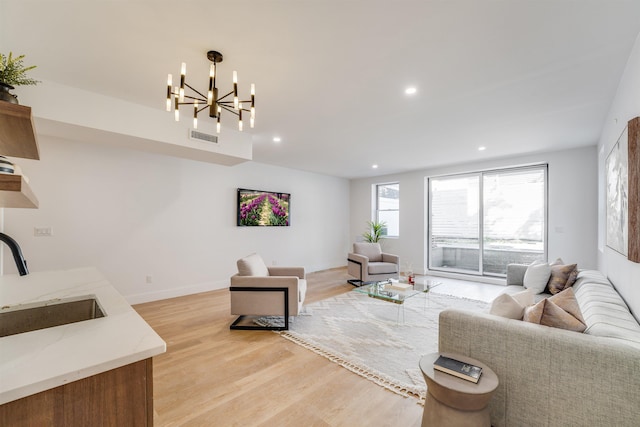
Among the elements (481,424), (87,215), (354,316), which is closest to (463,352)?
(481,424)

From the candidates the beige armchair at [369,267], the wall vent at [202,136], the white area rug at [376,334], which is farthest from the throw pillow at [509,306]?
the wall vent at [202,136]

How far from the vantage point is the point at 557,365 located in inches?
58.2

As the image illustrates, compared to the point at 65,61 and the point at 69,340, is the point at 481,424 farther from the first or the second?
the point at 65,61

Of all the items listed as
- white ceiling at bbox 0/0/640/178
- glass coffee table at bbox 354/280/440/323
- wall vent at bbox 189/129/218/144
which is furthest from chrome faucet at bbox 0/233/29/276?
glass coffee table at bbox 354/280/440/323

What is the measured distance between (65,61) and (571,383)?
419 centimetres

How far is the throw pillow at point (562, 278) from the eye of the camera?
3.07m

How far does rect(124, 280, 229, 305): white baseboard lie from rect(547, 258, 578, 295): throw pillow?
4940mm

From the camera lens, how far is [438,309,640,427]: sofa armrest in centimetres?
135

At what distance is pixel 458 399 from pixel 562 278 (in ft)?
8.72

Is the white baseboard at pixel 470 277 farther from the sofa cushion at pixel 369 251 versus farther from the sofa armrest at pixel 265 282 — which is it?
the sofa armrest at pixel 265 282

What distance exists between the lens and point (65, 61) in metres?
2.31

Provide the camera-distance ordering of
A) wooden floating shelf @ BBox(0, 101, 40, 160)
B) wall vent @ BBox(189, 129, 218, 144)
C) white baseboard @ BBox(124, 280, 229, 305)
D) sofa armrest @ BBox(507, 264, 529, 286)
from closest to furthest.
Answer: wooden floating shelf @ BBox(0, 101, 40, 160) < wall vent @ BBox(189, 129, 218, 144) < sofa armrest @ BBox(507, 264, 529, 286) < white baseboard @ BBox(124, 280, 229, 305)

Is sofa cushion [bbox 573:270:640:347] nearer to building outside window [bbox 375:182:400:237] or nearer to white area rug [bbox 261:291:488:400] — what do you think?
white area rug [bbox 261:291:488:400]

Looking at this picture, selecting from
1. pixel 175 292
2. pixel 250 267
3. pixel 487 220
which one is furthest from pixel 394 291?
pixel 175 292
